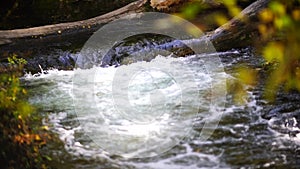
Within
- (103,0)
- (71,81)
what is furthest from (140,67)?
(103,0)

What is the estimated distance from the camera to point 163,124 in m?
4.43

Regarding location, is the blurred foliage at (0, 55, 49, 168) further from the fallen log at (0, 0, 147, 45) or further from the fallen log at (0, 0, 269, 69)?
the fallen log at (0, 0, 147, 45)

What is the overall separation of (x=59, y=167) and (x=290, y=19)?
277cm

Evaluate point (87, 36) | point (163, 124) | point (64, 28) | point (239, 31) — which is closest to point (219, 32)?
point (239, 31)

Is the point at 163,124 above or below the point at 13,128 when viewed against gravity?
below

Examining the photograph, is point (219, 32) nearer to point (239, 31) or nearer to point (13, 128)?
point (239, 31)

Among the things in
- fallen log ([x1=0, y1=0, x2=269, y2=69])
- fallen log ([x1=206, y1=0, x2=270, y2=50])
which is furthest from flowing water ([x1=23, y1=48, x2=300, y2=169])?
fallen log ([x1=206, y1=0, x2=270, y2=50])

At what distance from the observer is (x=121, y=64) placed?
677 cm

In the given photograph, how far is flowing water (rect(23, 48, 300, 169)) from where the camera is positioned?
3.62 meters

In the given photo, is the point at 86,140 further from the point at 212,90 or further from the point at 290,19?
the point at 290,19

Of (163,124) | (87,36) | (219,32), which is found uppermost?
(219,32)

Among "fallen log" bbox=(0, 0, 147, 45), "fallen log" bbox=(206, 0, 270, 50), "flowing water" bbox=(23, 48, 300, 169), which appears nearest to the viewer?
"flowing water" bbox=(23, 48, 300, 169)

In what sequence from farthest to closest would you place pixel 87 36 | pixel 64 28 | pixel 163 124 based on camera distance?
pixel 64 28
pixel 87 36
pixel 163 124

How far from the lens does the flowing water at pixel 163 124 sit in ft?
11.9
